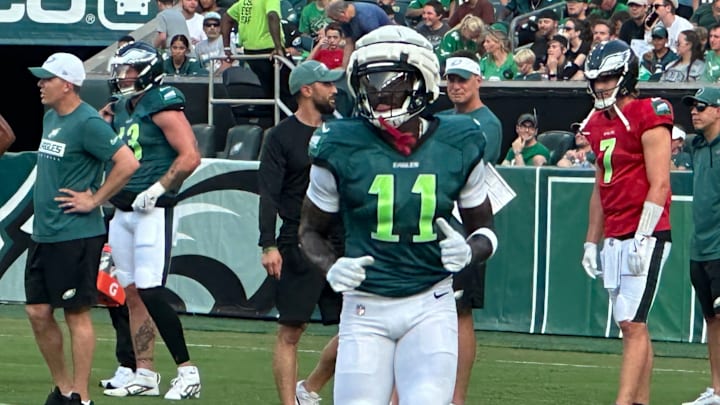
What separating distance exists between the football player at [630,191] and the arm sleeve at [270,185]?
5.71ft

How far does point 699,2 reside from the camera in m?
17.3

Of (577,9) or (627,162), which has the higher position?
(577,9)

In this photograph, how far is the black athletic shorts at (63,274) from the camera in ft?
28.1

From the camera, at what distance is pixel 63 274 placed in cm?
858

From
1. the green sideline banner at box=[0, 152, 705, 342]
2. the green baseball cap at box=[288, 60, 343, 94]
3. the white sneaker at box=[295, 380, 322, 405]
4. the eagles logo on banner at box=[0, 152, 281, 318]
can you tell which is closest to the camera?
the green baseball cap at box=[288, 60, 343, 94]

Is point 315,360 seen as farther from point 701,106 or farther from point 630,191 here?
point 630,191

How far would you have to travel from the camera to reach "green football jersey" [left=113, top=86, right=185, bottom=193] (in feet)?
30.8

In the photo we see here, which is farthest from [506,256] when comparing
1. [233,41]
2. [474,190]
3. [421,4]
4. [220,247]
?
[474,190]

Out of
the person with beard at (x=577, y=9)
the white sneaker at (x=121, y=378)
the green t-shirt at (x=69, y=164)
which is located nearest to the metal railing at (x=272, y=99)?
the person with beard at (x=577, y=9)

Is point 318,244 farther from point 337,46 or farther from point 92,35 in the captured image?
point 92,35

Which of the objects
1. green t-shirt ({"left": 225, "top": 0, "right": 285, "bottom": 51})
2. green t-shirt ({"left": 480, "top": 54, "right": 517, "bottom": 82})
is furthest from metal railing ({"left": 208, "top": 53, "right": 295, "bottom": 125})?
green t-shirt ({"left": 480, "top": 54, "right": 517, "bottom": 82})

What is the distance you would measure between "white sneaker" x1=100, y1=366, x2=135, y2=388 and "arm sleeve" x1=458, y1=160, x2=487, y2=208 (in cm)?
428

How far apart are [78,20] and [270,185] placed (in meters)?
12.4

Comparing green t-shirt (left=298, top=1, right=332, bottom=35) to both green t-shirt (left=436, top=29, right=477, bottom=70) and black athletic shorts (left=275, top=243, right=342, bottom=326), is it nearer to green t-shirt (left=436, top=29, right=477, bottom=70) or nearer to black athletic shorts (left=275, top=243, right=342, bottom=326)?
green t-shirt (left=436, top=29, right=477, bottom=70)
